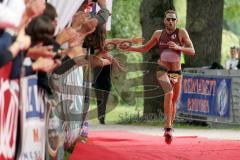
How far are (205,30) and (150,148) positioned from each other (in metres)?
8.98

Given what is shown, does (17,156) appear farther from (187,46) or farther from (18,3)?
(187,46)

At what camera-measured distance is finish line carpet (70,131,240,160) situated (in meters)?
11.5

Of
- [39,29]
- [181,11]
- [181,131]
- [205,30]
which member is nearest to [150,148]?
[181,131]

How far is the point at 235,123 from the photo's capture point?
62.8 ft

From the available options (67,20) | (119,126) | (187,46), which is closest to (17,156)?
(67,20)

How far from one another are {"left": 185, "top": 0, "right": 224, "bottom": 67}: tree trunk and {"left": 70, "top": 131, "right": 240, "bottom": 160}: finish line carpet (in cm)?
641

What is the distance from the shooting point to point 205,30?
70.2 feet

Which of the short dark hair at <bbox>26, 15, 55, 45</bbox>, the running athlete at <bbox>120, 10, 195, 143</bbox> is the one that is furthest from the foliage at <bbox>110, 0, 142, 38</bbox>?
the short dark hair at <bbox>26, 15, 55, 45</bbox>

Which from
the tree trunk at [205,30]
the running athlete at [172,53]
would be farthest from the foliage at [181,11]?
the running athlete at [172,53]

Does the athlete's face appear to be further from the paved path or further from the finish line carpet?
the paved path

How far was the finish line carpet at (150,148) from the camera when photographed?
11.5 m

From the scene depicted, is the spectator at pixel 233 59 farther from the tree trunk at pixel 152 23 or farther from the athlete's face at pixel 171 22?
the athlete's face at pixel 171 22

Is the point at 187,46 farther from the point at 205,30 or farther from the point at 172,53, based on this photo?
the point at 205,30

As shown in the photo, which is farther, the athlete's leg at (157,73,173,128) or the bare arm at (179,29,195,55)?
the bare arm at (179,29,195,55)
